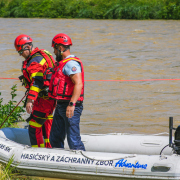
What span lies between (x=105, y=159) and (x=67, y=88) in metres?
0.81

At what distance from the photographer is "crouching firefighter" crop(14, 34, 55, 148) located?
488cm

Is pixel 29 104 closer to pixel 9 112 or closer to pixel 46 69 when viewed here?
pixel 46 69

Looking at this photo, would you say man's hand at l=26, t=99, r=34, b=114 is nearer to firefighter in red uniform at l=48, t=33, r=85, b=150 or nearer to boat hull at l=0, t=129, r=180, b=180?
firefighter in red uniform at l=48, t=33, r=85, b=150

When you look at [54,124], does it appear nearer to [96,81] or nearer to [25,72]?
[25,72]

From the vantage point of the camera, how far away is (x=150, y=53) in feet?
51.5

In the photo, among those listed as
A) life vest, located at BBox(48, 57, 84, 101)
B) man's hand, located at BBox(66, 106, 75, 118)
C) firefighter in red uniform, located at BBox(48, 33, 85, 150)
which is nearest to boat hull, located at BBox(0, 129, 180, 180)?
firefighter in red uniform, located at BBox(48, 33, 85, 150)

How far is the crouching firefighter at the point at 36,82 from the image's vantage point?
4883 mm

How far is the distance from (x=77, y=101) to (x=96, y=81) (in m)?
6.56

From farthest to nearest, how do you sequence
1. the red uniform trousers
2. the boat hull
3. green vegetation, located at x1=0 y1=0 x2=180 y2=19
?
green vegetation, located at x1=0 y1=0 x2=180 y2=19 < the red uniform trousers < the boat hull

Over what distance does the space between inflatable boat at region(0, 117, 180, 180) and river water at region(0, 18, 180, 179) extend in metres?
1.84

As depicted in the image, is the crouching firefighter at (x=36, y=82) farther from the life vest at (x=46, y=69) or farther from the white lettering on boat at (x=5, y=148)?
the white lettering on boat at (x=5, y=148)

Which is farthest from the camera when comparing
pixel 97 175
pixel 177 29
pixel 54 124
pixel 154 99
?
pixel 177 29

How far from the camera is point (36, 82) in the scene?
4898mm

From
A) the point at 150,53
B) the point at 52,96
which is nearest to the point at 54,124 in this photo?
the point at 52,96
